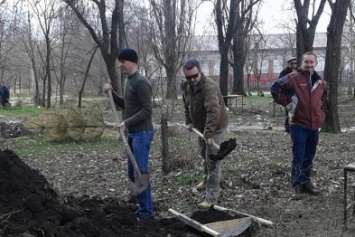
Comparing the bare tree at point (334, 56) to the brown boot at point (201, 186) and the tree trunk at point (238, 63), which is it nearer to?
the brown boot at point (201, 186)

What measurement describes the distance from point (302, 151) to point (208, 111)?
1.48 meters

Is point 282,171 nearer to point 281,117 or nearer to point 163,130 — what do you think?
point 163,130

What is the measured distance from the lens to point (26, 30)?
3712 centimetres

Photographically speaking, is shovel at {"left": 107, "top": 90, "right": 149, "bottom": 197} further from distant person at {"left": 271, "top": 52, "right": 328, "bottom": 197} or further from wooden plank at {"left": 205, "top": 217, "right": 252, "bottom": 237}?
distant person at {"left": 271, "top": 52, "right": 328, "bottom": 197}

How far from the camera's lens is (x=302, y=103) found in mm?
6344

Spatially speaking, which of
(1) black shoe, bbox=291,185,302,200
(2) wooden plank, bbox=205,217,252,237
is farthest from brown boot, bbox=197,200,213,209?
(1) black shoe, bbox=291,185,302,200

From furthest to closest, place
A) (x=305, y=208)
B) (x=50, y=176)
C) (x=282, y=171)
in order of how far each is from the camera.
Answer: (x=50, y=176)
(x=282, y=171)
(x=305, y=208)

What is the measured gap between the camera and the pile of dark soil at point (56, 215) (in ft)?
13.5

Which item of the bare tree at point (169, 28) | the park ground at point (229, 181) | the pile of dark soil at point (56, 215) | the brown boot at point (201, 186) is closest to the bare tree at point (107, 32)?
the bare tree at point (169, 28)

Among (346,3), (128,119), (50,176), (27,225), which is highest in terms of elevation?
(346,3)

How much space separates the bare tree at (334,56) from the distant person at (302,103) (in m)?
6.92

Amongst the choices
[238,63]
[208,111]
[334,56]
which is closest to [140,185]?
[208,111]

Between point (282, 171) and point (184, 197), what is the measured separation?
1.63 m

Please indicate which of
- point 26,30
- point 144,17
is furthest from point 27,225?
point 26,30
